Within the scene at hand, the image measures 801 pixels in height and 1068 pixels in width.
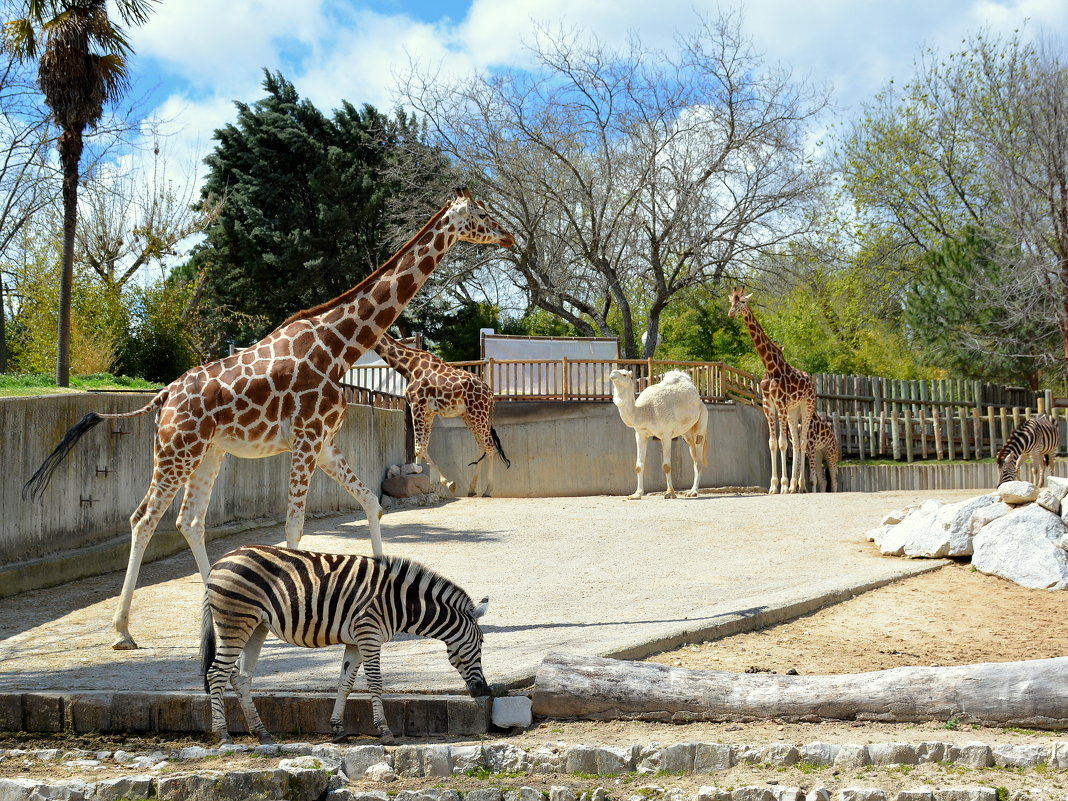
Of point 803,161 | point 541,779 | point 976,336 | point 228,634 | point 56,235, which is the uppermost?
point 803,161

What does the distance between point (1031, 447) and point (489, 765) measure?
1509cm

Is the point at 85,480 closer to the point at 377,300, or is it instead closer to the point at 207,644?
the point at 377,300

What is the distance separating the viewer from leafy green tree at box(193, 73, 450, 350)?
3597 centimetres

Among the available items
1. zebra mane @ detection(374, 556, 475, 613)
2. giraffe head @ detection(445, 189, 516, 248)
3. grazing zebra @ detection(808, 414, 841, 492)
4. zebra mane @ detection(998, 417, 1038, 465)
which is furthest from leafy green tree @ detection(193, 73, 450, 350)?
zebra mane @ detection(374, 556, 475, 613)

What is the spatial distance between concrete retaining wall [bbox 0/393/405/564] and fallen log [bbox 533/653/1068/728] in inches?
292

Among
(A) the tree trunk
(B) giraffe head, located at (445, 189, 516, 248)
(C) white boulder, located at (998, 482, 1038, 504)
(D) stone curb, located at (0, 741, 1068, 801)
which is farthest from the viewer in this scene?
(A) the tree trunk

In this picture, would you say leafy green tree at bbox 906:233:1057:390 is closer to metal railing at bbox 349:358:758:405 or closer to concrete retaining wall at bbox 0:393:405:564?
metal railing at bbox 349:358:758:405

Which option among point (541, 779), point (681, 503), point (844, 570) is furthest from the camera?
point (681, 503)

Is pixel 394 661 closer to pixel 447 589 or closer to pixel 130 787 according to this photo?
pixel 447 589

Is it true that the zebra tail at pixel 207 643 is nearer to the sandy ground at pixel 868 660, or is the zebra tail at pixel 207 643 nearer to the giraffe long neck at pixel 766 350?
the sandy ground at pixel 868 660

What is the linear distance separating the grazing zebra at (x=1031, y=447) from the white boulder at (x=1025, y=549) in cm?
537

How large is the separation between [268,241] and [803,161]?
17904 mm

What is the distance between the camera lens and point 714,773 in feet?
19.5

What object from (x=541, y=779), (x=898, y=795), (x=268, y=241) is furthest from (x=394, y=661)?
(x=268, y=241)
